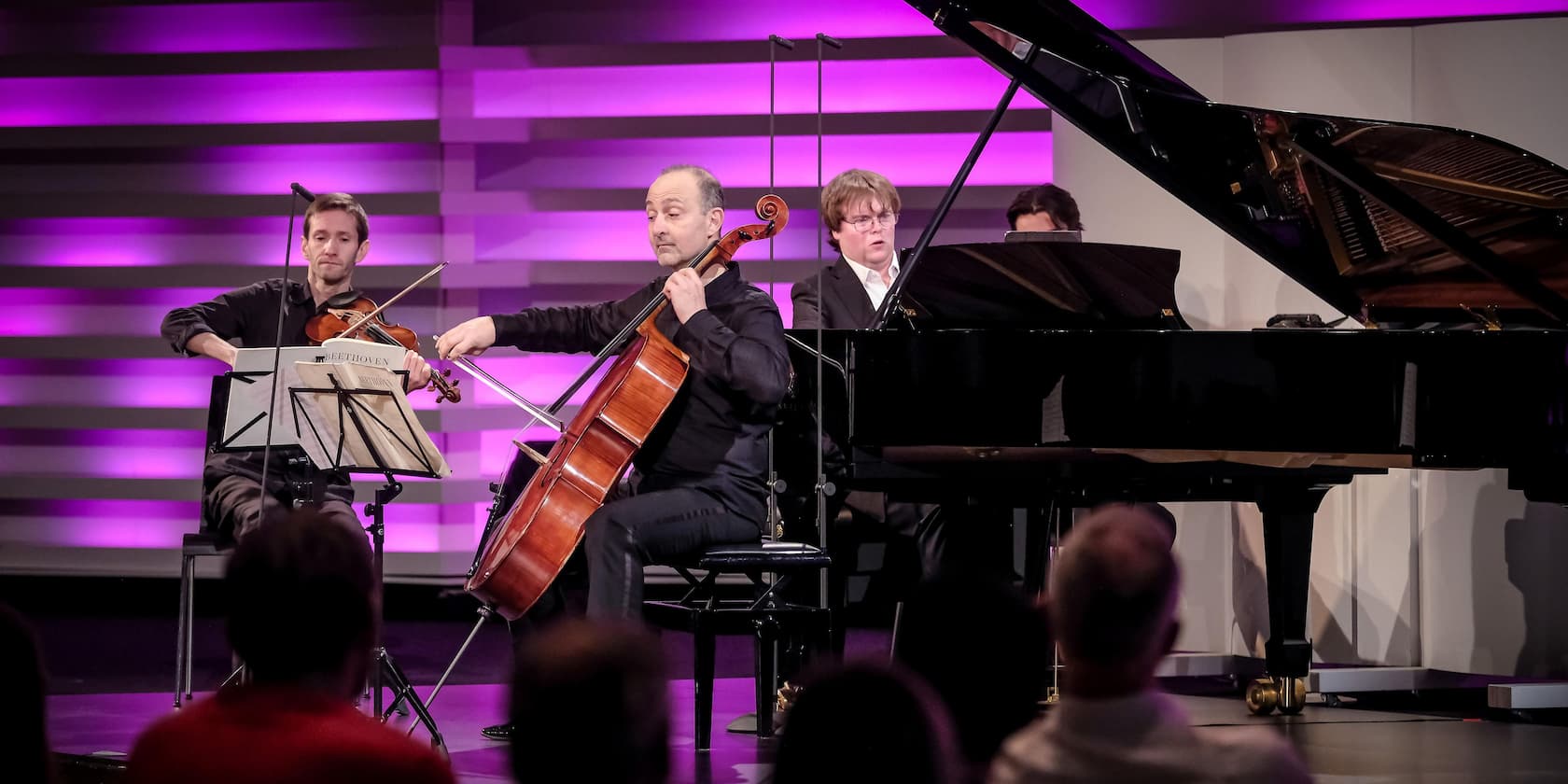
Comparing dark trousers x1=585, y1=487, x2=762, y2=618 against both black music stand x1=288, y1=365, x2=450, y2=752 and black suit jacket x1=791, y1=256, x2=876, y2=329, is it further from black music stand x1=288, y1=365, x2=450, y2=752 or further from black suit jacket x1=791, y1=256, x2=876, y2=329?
black suit jacket x1=791, y1=256, x2=876, y2=329

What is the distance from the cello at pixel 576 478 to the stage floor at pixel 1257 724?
0.33 meters

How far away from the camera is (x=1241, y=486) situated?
457 cm

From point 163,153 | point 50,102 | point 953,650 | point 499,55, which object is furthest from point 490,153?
point 953,650

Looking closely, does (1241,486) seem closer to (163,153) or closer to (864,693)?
(864,693)

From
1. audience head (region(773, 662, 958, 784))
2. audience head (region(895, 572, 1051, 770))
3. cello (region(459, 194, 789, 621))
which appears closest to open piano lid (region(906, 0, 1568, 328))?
cello (region(459, 194, 789, 621))

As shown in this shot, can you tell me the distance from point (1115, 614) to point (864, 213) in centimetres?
364

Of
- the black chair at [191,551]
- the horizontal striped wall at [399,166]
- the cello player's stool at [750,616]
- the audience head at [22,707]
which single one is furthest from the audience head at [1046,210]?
the audience head at [22,707]

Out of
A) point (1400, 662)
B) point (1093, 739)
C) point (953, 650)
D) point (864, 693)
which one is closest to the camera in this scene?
point (864, 693)

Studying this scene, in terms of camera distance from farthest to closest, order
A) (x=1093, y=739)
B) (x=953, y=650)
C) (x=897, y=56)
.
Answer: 1. (x=897, y=56)
2. (x=953, y=650)
3. (x=1093, y=739)

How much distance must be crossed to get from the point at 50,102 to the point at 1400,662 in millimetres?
6071

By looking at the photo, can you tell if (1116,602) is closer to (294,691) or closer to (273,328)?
(294,691)

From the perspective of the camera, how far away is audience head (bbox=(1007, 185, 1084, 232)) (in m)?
5.12

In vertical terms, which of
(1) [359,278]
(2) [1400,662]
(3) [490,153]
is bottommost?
(2) [1400,662]

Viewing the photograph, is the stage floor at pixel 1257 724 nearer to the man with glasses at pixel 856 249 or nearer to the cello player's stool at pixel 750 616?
the cello player's stool at pixel 750 616
